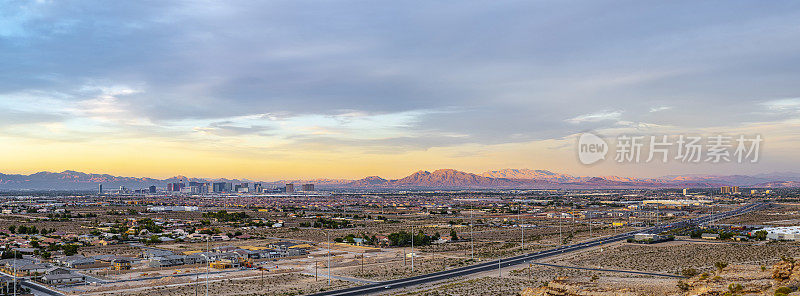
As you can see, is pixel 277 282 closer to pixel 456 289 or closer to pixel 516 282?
pixel 456 289

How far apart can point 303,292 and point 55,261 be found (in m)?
39.6

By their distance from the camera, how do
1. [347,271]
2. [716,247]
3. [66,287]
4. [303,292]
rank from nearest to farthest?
[303,292]
[66,287]
[347,271]
[716,247]

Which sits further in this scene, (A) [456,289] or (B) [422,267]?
(B) [422,267]

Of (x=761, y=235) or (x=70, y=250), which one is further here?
(x=761, y=235)

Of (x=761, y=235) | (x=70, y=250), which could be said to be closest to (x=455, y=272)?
(x=70, y=250)

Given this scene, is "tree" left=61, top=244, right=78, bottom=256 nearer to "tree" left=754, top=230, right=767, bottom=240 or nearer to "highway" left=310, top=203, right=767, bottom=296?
"highway" left=310, top=203, right=767, bottom=296

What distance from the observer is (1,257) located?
251 ft

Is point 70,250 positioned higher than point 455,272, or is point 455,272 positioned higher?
point 70,250

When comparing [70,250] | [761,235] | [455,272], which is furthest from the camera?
[761,235]

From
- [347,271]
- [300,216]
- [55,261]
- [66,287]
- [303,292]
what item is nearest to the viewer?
[303,292]

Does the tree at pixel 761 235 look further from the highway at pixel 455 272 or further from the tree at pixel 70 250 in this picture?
the tree at pixel 70 250

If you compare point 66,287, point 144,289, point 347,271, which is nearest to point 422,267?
point 347,271

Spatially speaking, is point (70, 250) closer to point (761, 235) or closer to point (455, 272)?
point (455, 272)

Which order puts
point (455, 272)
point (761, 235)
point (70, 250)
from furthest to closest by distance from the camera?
point (761, 235), point (70, 250), point (455, 272)
